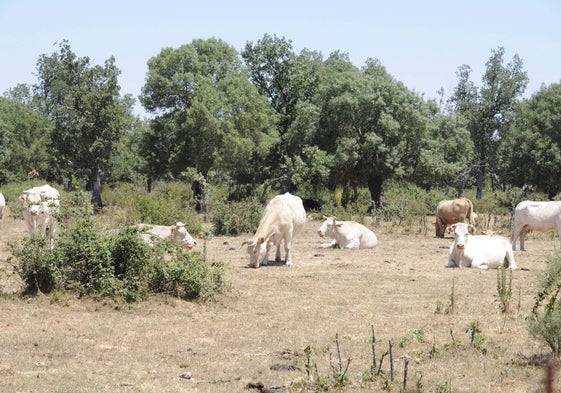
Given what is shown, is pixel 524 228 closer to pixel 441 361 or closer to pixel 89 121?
pixel 441 361

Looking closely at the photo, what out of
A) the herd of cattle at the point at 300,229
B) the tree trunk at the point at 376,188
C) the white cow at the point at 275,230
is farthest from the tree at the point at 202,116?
the white cow at the point at 275,230

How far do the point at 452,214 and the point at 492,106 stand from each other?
3618 cm

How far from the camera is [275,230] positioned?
760 inches

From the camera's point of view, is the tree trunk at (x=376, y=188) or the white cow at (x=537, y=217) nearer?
the white cow at (x=537, y=217)

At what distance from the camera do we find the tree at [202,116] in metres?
41.4

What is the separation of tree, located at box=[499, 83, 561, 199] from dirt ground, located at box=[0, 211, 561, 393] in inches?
1239

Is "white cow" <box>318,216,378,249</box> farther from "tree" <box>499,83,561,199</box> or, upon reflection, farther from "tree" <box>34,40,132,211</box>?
"tree" <box>499,83,561,199</box>

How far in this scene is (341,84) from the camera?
40.9m

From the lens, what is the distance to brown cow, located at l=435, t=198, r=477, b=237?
1117 inches

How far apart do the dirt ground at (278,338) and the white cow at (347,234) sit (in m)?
6.56

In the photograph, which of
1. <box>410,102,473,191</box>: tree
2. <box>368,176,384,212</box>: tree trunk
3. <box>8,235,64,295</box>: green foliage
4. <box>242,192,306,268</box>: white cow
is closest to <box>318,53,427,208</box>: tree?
<box>368,176,384,212</box>: tree trunk

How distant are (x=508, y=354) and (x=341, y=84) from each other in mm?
31949

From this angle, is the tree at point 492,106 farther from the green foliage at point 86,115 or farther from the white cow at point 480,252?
the white cow at point 480,252

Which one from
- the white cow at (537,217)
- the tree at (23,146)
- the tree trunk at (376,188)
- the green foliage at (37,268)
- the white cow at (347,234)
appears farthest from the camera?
the tree at (23,146)
